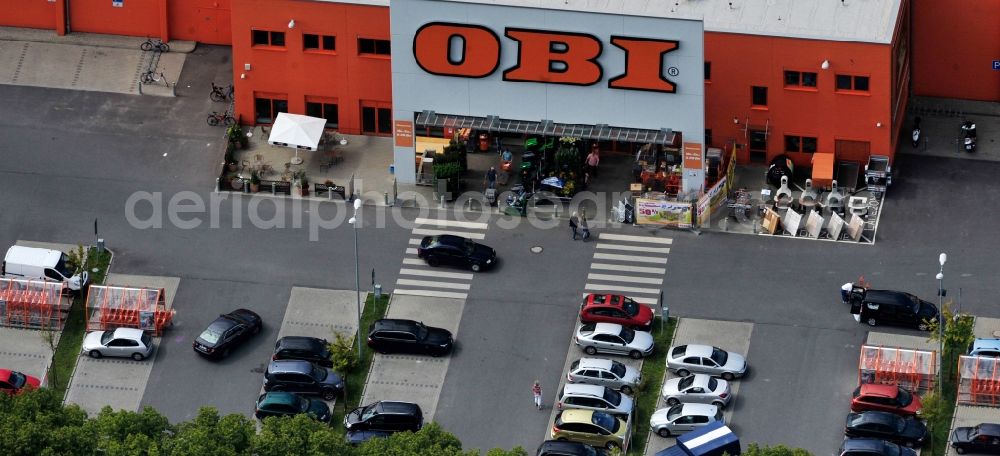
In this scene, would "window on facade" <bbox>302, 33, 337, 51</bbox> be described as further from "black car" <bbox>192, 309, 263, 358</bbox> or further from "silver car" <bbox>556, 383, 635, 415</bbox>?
"silver car" <bbox>556, 383, 635, 415</bbox>

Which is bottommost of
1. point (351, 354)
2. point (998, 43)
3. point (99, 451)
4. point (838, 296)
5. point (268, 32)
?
point (99, 451)

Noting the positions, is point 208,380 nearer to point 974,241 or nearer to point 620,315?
point 620,315

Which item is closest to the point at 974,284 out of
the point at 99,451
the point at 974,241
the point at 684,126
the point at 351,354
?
the point at 974,241

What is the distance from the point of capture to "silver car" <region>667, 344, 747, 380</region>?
126m

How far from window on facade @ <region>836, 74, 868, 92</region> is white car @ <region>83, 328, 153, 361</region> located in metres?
37.2

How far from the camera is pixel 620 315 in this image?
12862cm

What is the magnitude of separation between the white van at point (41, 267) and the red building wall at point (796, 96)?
33.6 metres

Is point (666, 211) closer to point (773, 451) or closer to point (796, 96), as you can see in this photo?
point (796, 96)

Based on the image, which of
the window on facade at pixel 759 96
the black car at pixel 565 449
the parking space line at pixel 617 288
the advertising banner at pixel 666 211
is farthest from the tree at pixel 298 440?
the window on facade at pixel 759 96

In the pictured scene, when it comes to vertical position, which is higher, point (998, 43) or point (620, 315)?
point (998, 43)

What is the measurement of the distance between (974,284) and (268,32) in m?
38.8

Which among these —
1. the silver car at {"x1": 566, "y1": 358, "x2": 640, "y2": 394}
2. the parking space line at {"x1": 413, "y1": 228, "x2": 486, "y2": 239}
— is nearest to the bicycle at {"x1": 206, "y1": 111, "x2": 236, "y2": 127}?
the parking space line at {"x1": 413, "y1": 228, "x2": 486, "y2": 239}

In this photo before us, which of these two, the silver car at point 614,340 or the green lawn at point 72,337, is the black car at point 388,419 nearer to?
the silver car at point 614,340

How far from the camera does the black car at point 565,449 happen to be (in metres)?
120
